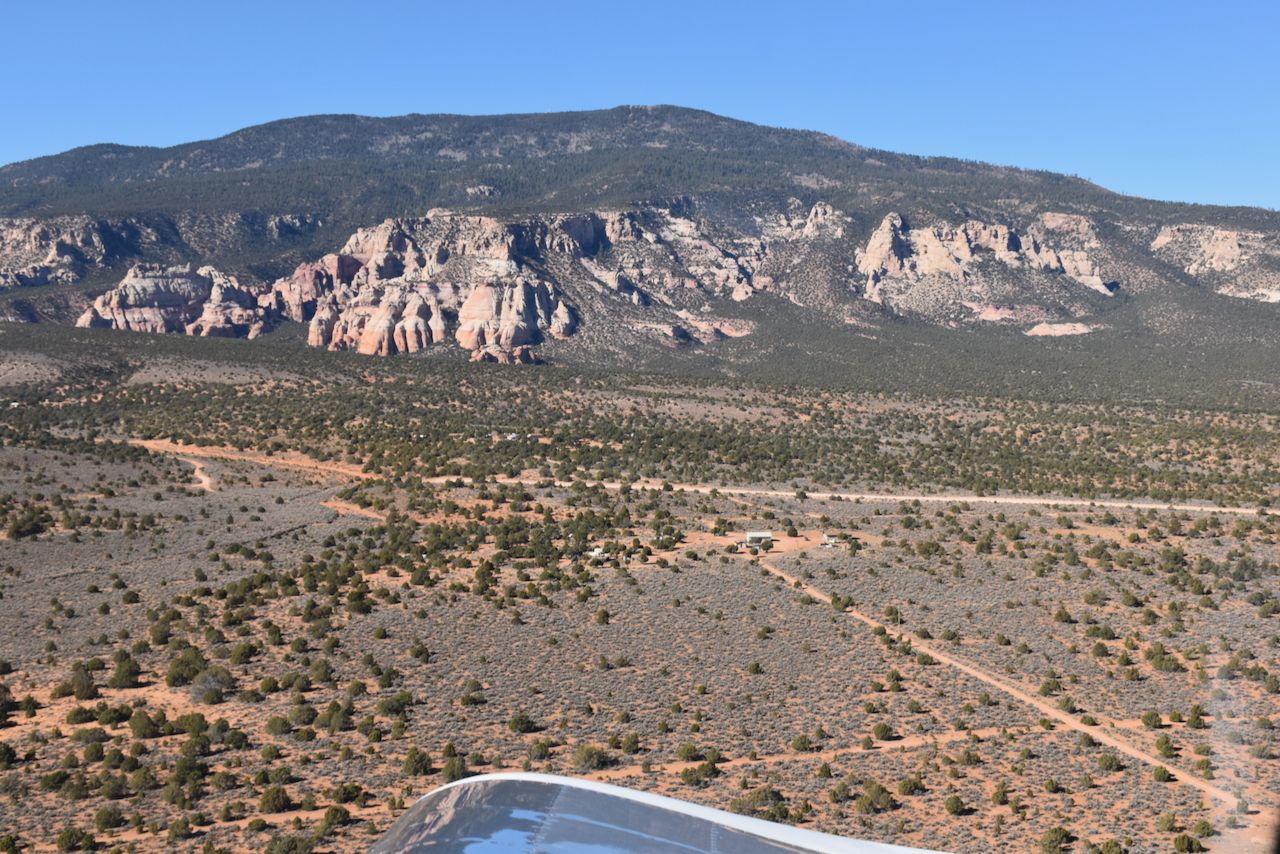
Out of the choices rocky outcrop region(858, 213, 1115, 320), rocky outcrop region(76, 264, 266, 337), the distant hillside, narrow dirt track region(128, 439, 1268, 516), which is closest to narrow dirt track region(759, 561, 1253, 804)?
narrow dirt track region(128, 439, 1268, 516)

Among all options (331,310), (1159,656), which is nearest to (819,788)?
(1159,656)

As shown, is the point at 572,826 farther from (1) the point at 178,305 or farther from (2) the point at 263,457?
(1) the point at 178,305

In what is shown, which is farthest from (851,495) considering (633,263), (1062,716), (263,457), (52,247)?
(52,247)

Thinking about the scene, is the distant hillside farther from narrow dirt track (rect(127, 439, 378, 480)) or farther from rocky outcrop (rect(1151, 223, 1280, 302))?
narrow dirt track (rect(127, 439, 378, 480))

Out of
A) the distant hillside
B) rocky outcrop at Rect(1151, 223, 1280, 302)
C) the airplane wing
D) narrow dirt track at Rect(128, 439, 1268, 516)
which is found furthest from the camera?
rocky outcrop at Rect(1151, 223, 1280, 302)

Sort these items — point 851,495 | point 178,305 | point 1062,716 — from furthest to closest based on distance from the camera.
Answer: point 178,305
point 851,495
point 1062,716

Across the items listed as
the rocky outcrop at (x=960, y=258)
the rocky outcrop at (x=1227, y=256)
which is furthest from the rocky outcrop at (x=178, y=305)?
the rocky outcrop at (x=1227, y=256)

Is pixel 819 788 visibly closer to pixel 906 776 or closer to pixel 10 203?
pixel 906 776
